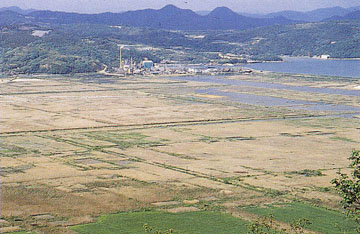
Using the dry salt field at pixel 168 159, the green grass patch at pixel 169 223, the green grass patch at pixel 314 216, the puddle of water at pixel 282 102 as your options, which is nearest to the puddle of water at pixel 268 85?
the dry salt field at pixel 168 159

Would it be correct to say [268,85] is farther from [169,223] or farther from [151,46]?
[151,46]

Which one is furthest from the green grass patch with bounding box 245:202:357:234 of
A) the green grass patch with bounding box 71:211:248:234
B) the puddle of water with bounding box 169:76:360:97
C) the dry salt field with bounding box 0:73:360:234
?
the puddle of water with bounding box 169:76:360:97

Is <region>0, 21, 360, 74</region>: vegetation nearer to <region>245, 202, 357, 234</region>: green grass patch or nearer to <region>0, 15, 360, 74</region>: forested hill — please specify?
<region>0, 15, 360, 74</region>: forested hill

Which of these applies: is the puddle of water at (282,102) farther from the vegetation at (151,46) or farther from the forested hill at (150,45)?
the vegetation at (151,46)

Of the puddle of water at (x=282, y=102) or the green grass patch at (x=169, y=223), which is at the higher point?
the green grass patch at (x=169, y=223)

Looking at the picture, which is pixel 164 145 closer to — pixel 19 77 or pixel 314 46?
pixel 19 77

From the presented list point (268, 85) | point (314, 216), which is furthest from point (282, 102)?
point (314, 216)
